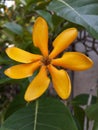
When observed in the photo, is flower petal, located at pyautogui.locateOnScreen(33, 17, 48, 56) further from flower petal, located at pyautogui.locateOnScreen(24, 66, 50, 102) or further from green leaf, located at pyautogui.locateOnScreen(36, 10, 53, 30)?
green leaf, located at pyautogui.locateOnScreen(36, 10, 53, 30)

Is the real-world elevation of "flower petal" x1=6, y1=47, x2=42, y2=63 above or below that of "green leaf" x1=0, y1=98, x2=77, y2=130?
above

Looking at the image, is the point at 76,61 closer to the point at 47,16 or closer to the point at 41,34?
the point at 41,34

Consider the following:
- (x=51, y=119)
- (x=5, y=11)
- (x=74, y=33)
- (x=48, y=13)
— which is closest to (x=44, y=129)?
(x=51, y=119)

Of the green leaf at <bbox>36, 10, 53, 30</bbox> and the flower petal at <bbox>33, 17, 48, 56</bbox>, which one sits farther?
the green leaf at <bbox>36, 10, 53, 30</bbox>

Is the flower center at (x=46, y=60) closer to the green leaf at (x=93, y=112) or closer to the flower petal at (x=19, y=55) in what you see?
the flower petal at (x=19, y=55)

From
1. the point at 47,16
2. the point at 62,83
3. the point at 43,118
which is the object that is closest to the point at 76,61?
the point at 62,83

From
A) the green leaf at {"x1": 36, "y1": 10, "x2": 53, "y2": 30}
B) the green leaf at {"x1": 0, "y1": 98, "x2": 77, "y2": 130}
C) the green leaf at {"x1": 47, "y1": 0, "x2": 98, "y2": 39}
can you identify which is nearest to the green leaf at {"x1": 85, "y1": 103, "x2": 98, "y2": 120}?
the green leaf at {"x1": 0, "y1": 98, "x2": 77, "y2": 130}

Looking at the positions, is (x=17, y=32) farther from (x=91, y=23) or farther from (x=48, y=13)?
(x=91, y=23)
